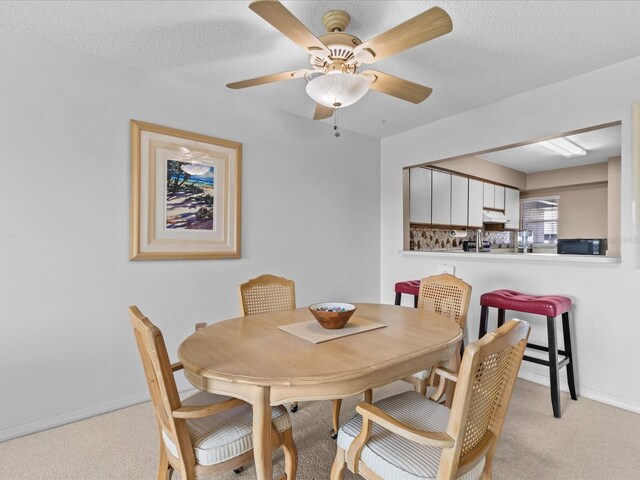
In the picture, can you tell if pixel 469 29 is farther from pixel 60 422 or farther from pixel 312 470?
pixel 60 422

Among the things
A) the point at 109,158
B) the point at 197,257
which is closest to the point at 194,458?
the point at 197,257

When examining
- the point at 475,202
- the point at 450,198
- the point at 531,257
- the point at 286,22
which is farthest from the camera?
the point at 475,202

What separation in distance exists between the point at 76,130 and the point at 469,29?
2520 millimetres

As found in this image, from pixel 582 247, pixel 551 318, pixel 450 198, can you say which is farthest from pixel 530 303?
pixel 450 198

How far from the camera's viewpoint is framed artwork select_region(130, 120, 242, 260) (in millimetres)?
2516

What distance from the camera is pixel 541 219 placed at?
6.16m

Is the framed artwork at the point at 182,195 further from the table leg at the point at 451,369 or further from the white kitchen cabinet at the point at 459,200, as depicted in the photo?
the white kitchen cabinet at the point at 459,200

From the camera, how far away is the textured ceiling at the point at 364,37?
1823 mm

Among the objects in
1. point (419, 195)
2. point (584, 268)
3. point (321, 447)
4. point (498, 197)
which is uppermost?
point (498, 197)

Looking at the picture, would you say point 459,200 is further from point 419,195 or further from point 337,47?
point 337,47

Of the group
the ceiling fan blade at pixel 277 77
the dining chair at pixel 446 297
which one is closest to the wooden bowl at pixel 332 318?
the dining chair at pixel 446 297

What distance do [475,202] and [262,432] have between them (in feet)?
15.2

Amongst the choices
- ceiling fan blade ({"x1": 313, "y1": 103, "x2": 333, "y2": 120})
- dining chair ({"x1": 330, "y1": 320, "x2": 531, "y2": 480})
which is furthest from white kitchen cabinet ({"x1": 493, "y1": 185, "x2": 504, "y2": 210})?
dining chair ({"x1": 330, "y1": 320, "x2": 531, "y2": 480})

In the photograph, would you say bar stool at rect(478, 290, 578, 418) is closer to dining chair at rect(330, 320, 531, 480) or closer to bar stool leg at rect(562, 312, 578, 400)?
bar stool leg at rect(562, 312, 578, 400)
